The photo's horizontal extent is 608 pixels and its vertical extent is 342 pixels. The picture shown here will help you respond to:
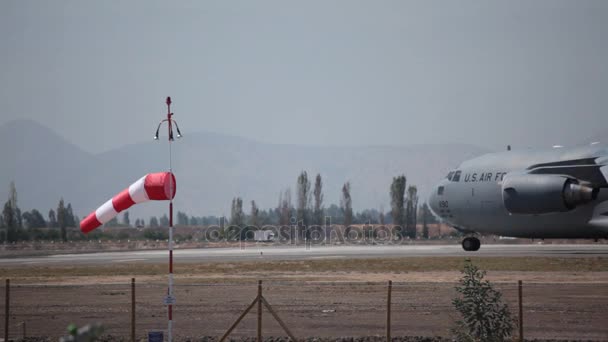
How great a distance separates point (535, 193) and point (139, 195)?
32.6m

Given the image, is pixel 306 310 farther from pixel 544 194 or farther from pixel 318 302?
pixel 544 194

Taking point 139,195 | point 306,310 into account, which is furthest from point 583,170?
point 139,195

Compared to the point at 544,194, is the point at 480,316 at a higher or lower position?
lower

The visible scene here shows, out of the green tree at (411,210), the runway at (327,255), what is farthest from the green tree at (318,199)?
the runway at (327,255)

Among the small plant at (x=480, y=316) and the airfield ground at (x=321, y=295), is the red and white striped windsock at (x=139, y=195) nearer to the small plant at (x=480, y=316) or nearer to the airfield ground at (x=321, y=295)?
the airfield ground at (x=321, y=295)

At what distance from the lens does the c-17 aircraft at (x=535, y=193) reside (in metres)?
45.7

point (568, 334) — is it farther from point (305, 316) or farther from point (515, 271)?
point (515, 271)

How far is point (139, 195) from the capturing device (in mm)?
18219

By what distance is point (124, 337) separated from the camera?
2189 centimetres

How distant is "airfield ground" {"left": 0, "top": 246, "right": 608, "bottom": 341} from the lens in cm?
2338

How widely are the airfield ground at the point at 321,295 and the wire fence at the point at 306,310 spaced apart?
→ 33 millimetres

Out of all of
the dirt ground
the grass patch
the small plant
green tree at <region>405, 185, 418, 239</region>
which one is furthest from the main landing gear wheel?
green tree at <region>405, 185, 418, 239</region>

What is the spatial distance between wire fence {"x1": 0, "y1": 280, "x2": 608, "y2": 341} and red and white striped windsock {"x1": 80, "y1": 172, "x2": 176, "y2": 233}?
4.89 meters

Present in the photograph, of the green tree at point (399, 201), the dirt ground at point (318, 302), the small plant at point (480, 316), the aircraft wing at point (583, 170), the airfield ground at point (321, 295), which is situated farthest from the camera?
the green tree at point (399, 201)
